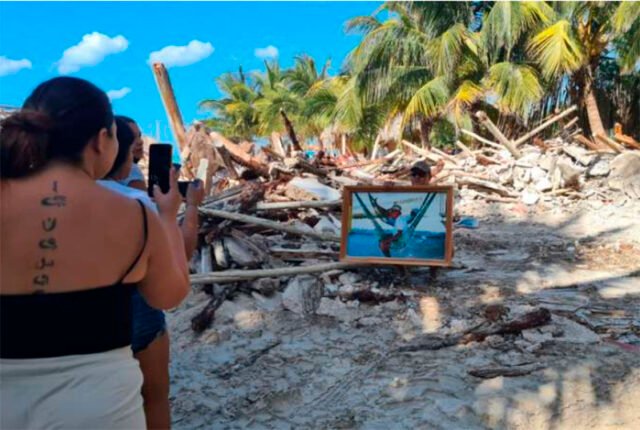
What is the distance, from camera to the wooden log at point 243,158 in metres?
8.69

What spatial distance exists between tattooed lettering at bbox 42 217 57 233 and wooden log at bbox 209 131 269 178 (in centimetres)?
745

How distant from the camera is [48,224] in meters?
1.24

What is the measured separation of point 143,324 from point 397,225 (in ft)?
11.1

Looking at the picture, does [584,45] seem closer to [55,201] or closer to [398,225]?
[398,225]

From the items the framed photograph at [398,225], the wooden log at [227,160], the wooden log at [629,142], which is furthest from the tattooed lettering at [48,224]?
the wooden log at [629,142]

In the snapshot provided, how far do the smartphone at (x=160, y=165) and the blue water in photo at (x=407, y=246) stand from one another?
3.33 metres

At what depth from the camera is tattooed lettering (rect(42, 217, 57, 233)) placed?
1.24m

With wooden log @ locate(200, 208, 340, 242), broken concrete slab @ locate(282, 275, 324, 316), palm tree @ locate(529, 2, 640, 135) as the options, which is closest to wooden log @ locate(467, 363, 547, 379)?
broken concrete slab @ locate(282, 275, 324, 316)

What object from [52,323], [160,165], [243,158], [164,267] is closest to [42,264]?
[52,323]

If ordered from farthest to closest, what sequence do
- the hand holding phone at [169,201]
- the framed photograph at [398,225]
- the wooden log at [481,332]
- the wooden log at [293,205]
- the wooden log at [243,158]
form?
the wooden log at [243,158] < the wooden log at [293,205] < the framed photograph at [398,225] < the wooden log at [481,332] < the hand holding phone at [169,201]

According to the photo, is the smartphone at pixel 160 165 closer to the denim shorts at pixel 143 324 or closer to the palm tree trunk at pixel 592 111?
the denim shorts at pixel 143 324

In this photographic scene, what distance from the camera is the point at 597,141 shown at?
46.4 feet

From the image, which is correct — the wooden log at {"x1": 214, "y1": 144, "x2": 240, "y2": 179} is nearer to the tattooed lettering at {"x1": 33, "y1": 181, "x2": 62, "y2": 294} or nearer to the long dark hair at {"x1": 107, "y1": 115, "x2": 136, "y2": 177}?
the long dark hair at {"x1": 107, "y1": 115, "x2": 136, "y2": 177}

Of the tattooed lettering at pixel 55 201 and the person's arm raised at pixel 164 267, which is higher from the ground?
the tattooed lettering at pixel 55 201
